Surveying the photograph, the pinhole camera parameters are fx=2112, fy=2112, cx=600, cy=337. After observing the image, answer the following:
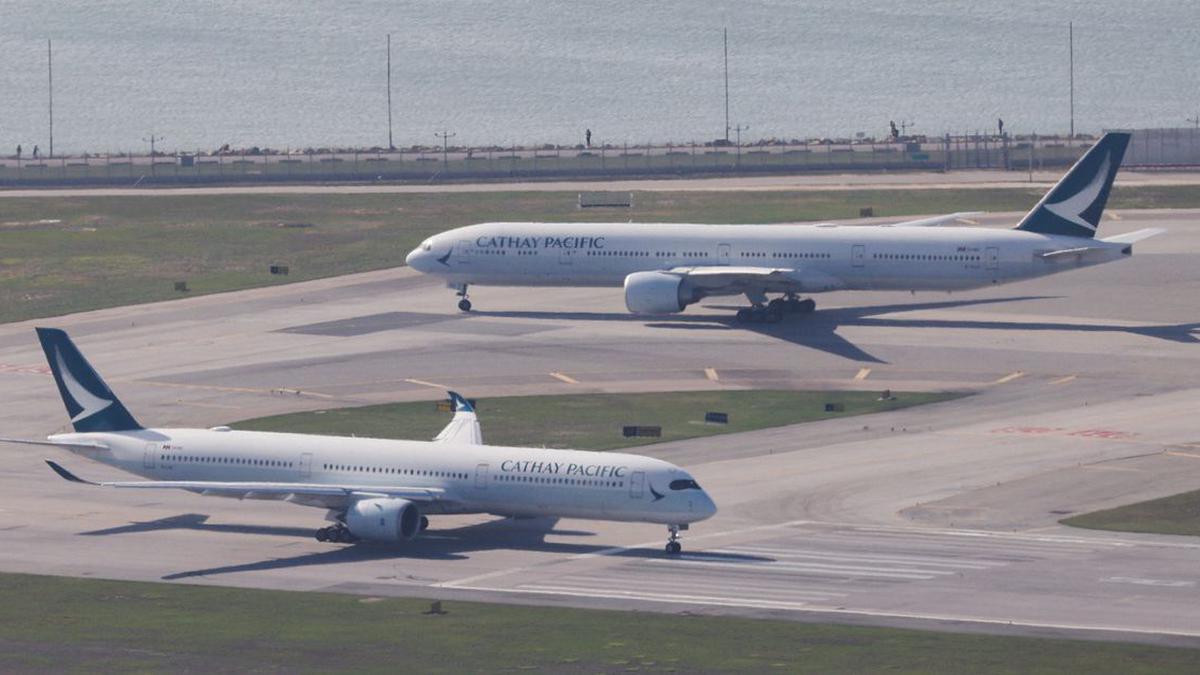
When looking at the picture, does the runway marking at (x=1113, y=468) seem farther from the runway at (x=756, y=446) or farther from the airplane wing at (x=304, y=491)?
the airplane wing at (x=304, y=491)

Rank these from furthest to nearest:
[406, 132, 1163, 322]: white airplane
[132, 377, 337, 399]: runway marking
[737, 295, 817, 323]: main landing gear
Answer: [737, 295, 817, 323]: main landing gear, [406, 132, 1163, 322]: white airplane, [132, 377, 337, 399]: runway marking

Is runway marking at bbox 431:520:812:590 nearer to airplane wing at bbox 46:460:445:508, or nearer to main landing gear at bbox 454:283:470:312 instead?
airplane wing at bbox 46:460:445:508

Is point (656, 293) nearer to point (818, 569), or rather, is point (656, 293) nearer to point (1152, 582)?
point (818, 569)

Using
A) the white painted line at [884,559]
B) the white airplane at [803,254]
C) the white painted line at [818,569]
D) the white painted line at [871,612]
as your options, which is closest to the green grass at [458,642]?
the white painted line at [871,612]

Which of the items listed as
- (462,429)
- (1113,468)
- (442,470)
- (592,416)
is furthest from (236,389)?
(1113,468)

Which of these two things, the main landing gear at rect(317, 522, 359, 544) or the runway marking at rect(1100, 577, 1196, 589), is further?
the main landing gear at rect(317, 522, 359, 544)

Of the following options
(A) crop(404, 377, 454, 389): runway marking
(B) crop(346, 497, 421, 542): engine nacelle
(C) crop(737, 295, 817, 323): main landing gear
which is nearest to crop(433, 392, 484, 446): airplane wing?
(B) crop(346, 497, 421, 542): engine nacelle

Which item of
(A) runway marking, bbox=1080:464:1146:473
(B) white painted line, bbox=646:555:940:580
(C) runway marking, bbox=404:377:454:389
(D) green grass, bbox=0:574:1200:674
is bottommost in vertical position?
(D) green grass, bbox=0:574:1200:674
